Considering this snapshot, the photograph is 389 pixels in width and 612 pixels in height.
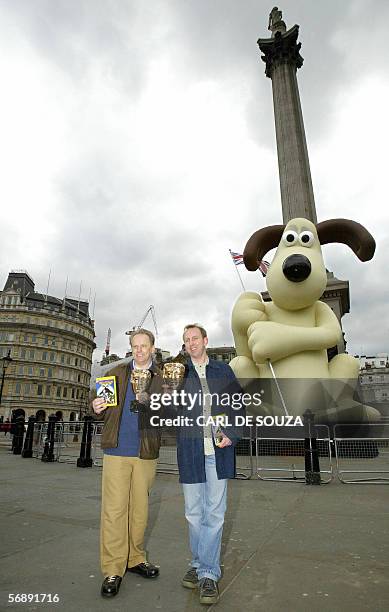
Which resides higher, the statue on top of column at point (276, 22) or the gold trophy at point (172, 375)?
the statue on top of column at point (276, 22)

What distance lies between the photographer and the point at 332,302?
18078mm

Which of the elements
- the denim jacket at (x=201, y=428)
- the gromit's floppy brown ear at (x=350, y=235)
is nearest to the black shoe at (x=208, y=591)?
the denim jacket at (x=201, y=428)

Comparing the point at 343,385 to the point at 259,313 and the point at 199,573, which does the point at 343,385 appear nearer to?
the point at 259,313

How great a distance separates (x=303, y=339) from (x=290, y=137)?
17.9 meters

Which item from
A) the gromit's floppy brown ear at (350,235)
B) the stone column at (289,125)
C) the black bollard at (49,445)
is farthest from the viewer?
the stone column at (289,125)

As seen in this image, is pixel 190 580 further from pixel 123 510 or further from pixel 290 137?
pixel 290 137

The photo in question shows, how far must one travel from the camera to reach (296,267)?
10648 millimetres

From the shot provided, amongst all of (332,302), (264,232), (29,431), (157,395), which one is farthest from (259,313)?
(157,395)

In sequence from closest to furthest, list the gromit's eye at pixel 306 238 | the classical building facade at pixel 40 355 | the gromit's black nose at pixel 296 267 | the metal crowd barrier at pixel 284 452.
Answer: the metal crowd barrier at pixel 284 452 < the gromit's black nose at pixel 296 267 < the gromit's eye at pixel 306 238 < the classical building facade at pixel 40 355

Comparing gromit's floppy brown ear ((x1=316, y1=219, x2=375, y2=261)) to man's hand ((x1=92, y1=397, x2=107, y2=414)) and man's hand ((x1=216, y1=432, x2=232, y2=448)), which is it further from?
man's hand ((x1=92, y1=397, x2=107, y2=414))

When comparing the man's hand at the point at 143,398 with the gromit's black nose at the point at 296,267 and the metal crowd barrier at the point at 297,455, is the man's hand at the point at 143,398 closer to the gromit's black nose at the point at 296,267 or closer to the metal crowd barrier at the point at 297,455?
the metal crowd barrier at the point at 297,455

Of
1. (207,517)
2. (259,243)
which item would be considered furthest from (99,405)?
(259,243)

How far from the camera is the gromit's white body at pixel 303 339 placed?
11.2 meters

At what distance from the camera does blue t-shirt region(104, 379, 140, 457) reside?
3016 millimetres
